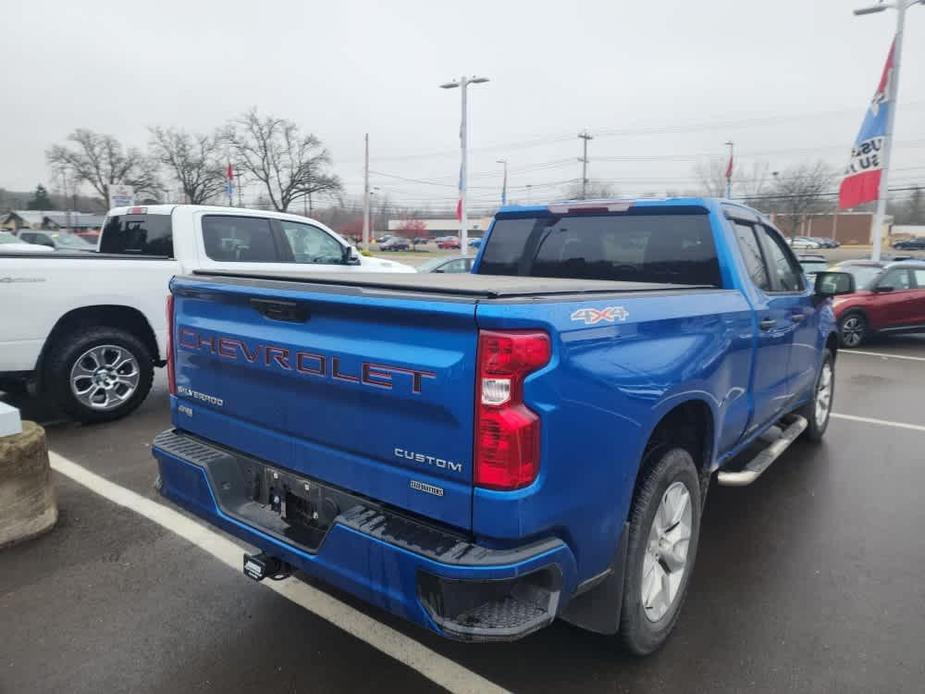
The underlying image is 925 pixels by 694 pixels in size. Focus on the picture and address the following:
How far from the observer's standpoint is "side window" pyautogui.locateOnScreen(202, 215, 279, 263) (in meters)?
7.06

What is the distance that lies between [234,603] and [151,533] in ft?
3.46

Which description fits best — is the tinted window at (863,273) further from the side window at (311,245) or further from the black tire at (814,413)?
the side window at (311,245)

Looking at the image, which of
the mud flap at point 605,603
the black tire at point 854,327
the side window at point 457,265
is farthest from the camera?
the side window at point 457,265

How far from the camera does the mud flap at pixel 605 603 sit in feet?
8.05

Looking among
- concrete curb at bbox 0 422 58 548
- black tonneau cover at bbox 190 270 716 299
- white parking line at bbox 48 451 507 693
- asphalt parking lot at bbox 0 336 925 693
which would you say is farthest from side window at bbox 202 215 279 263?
black tonneau cover at bbox 190 270 716 299

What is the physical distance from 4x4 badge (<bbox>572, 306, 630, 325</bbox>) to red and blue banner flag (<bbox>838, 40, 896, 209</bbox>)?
1872 cm

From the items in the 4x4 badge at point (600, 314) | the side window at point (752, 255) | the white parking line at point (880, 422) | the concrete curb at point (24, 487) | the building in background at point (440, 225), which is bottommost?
the white parking line at point (880, 422)

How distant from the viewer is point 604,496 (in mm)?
2291

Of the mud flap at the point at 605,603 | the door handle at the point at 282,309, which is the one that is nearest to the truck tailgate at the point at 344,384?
the door handle at the point at 282,309

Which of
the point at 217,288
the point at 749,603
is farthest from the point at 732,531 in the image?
the point at 217,288

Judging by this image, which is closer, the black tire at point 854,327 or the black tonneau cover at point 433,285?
the black tonneau cover at point 433,285

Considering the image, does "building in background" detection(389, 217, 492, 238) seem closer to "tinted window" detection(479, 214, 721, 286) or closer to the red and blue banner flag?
the red and blue banner flag

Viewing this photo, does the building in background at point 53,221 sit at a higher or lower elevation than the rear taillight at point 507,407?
higher

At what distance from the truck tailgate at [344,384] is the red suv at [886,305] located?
11959 millimetres
